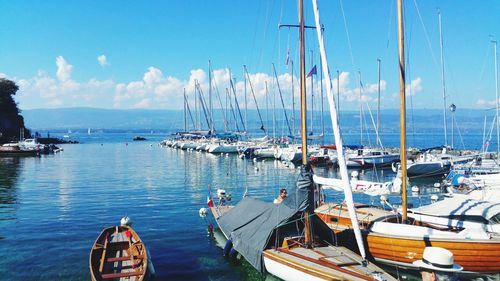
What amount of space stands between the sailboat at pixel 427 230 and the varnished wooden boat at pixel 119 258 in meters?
8.05

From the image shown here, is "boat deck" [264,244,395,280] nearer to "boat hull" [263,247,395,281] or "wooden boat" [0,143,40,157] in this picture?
"boat hull" [263,247,395,281]

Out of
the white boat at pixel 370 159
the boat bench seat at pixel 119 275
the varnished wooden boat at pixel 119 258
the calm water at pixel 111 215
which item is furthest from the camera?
the white boat at pixel 370 159

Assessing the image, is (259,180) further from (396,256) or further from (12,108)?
(12,108)

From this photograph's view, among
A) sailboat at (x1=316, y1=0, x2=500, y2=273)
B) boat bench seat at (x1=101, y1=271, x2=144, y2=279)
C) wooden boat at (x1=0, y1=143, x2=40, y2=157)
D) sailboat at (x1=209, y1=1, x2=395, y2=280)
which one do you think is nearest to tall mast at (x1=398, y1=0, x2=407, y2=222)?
sailboat at (x1=316, y1=0, x2=500, y2=273)

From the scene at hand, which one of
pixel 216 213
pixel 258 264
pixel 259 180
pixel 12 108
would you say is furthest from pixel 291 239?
pixel 12 108

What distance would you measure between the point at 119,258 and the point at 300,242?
732cm

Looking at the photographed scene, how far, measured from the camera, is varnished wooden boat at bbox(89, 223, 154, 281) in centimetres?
1400

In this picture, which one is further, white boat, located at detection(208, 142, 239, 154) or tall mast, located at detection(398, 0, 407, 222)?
white boat, located at detection(208, 142, 239, 154)

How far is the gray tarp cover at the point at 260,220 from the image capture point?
15.8 meters

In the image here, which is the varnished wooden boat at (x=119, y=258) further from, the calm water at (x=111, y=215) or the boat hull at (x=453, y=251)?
the boat hull at (x=453, y=251)

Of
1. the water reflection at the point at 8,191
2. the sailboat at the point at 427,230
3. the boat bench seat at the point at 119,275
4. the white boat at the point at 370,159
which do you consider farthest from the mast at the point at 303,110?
the white boat at the point at 370,159

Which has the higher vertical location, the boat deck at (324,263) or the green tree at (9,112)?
the green tree at (9,112)

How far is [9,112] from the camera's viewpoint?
115188 millimetres

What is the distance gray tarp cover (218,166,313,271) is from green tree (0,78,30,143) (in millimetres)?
110665
